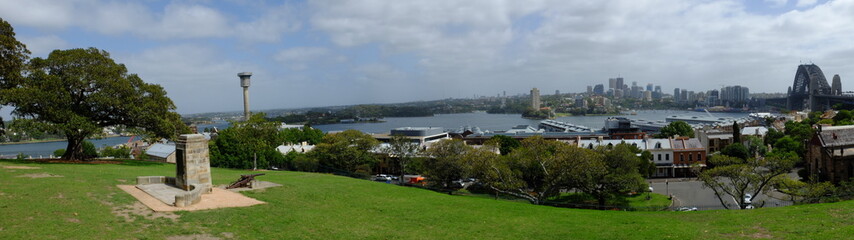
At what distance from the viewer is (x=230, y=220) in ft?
40.0

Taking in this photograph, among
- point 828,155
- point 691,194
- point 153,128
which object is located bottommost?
point 691,194

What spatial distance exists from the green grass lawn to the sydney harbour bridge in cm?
17730

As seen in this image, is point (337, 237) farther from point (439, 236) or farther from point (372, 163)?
point (372, 163)

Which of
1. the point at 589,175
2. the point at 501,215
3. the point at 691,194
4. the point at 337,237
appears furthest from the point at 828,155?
the point at 337,237

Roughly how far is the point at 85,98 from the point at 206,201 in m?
14.8

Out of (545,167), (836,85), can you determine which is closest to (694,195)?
(545,167)

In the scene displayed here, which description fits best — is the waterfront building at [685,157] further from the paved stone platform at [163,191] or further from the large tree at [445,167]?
the paved stone platform at [163,191]

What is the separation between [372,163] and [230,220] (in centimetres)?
3132

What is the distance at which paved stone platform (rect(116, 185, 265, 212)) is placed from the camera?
13242 mm

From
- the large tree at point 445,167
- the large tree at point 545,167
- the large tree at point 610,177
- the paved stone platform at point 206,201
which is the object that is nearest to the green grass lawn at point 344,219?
the paved stone platform at point 206,201

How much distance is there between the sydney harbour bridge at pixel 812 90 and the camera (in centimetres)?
16350

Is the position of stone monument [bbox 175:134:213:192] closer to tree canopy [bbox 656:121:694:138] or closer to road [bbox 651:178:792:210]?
road [bbox 651:178:792:210]

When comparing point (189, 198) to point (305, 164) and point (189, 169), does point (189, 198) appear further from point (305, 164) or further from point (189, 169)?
point (305, 164)

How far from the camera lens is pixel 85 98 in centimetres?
2459
